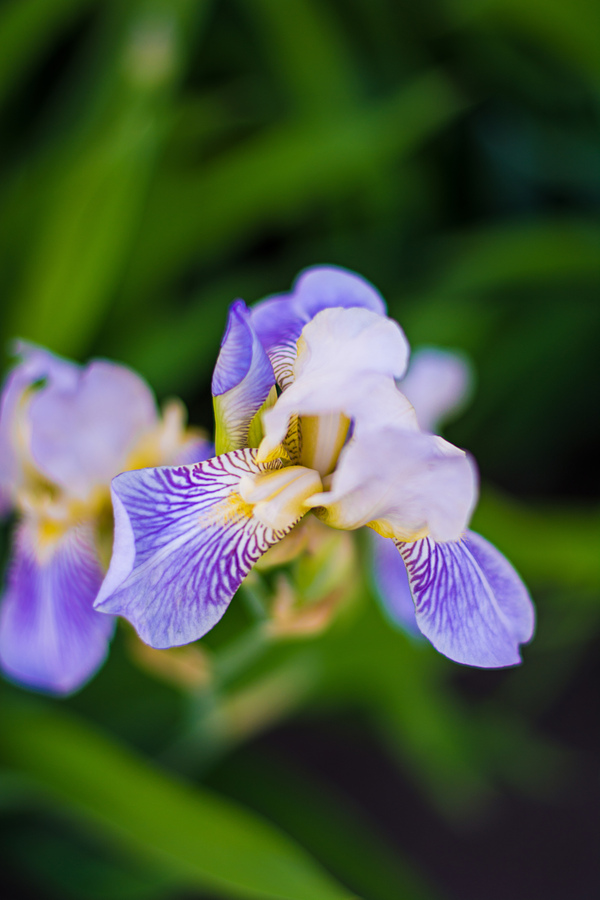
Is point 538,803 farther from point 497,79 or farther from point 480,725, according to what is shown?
point 497,79

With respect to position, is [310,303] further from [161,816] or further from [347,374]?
[161,816]

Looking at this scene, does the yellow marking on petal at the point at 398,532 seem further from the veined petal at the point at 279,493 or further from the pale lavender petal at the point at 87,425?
the pale lavender petal at the point at 87,425

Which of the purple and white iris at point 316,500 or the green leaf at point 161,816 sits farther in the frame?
the green leaf at point 161,816

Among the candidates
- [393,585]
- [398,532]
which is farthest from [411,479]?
[393,585]

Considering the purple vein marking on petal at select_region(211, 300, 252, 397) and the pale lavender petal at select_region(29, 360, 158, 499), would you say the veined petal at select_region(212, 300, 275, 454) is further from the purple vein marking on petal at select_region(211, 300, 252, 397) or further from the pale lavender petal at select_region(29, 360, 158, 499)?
the pale lavender petal at select_region(29, 360, 158, 499)

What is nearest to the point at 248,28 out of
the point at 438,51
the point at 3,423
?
the point at 438,51

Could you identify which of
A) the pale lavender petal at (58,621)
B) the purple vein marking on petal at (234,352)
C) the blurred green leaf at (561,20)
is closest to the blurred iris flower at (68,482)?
the pale lavender petal at (58,621)
